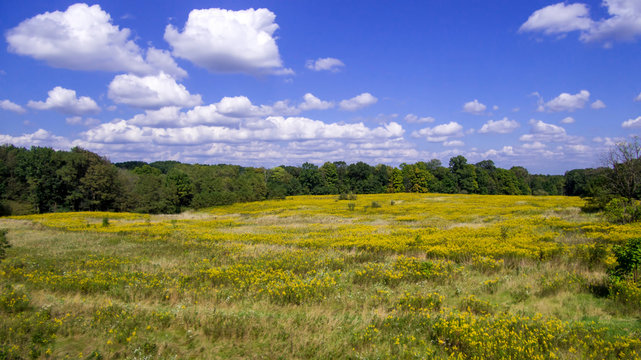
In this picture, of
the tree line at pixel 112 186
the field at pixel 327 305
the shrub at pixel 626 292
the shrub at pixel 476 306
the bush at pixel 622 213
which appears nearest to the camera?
the field at pixel 327 305

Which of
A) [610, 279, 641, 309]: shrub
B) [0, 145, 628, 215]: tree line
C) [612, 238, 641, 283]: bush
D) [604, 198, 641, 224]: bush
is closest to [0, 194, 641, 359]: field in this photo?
[610, 279, 641, 309]: shrub

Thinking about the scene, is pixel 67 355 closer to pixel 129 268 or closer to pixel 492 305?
pixel 129 268

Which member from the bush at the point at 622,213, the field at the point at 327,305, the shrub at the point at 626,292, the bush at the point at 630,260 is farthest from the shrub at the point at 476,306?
the bush at the point at 622,213

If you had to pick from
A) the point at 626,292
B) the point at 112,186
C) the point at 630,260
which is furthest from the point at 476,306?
the point at 112,186

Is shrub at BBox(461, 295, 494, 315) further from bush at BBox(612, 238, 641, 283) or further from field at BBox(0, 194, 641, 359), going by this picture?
bush at BBox(612, 238, 641, 283)

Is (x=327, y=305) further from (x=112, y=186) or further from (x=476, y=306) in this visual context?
(x=112, y=186)

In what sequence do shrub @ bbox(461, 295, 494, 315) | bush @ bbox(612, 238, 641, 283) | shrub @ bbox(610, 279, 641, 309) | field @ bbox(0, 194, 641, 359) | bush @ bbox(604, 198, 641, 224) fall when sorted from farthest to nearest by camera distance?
bush @ bbox(604, 198, 641, 224) < bush @ bbox(612, 238, 641, 283) < shrub @ bbox(461, 295, 494, 315) < shrub @ bbox(610, 279, 641, 309) < field @ bbox(0, 194, 641, 359)

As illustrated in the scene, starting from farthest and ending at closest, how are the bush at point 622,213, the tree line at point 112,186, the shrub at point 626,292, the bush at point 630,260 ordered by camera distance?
the tree line at point 112,186 < the bush at point 622,213 < the bush at point 630,260 < the shrub at point 626,292

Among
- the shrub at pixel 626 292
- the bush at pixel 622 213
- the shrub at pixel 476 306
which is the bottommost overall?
the shrub at pixel 476 306

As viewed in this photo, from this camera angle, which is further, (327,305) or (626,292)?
(327,305)

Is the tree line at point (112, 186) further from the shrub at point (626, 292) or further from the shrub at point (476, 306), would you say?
the shrub at point (476, 306)

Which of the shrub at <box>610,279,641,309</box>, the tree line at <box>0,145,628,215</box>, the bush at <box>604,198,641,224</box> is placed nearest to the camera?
the shrub at <box>610,279,641,309</box>

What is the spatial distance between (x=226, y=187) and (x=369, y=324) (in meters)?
75.3

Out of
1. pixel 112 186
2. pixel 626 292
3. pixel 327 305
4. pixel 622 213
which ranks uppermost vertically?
pixel 112 186
